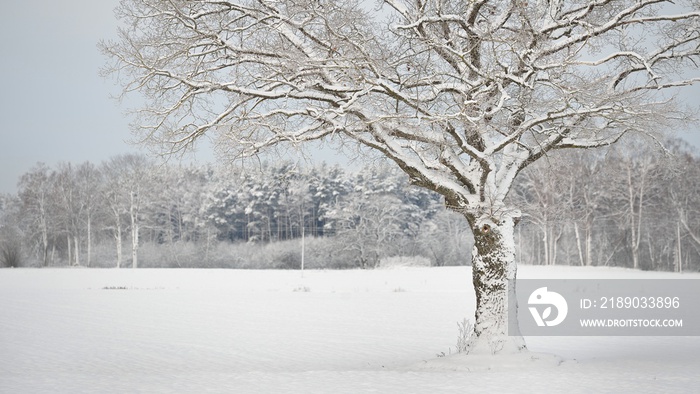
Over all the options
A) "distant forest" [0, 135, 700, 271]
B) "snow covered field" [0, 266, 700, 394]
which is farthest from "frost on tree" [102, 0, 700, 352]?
"distant forest" [0, 135, 700, 271]

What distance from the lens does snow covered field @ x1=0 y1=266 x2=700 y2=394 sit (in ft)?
35.3

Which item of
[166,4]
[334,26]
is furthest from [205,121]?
[334,26]

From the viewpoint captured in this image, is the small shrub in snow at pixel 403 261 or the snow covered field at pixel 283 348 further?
the small shrub in snow at pixel 403 261

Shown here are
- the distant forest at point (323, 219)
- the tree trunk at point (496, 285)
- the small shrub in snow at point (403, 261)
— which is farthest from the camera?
the small shrub in snow at point (403, 261)

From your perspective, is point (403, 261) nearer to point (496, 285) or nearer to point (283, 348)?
point (283, 348)

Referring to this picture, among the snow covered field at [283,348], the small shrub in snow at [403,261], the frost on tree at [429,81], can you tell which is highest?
the frost on tree at [429,81]

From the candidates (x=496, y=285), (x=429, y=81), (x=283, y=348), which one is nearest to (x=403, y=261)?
(x=283, y=348)

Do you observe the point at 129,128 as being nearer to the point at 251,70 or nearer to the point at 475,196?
the point at 251,70

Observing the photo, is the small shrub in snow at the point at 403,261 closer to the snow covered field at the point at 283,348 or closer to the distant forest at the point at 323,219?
the distant forest at the point at 323,219

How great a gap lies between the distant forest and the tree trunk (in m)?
39.3

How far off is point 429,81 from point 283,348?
8.31 m

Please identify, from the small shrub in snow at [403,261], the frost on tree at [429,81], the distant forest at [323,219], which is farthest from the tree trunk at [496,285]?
the small shrub in snow at [403,261]

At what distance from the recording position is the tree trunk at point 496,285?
12.8 m

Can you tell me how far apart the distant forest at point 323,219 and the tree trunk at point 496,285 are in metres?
39.3
